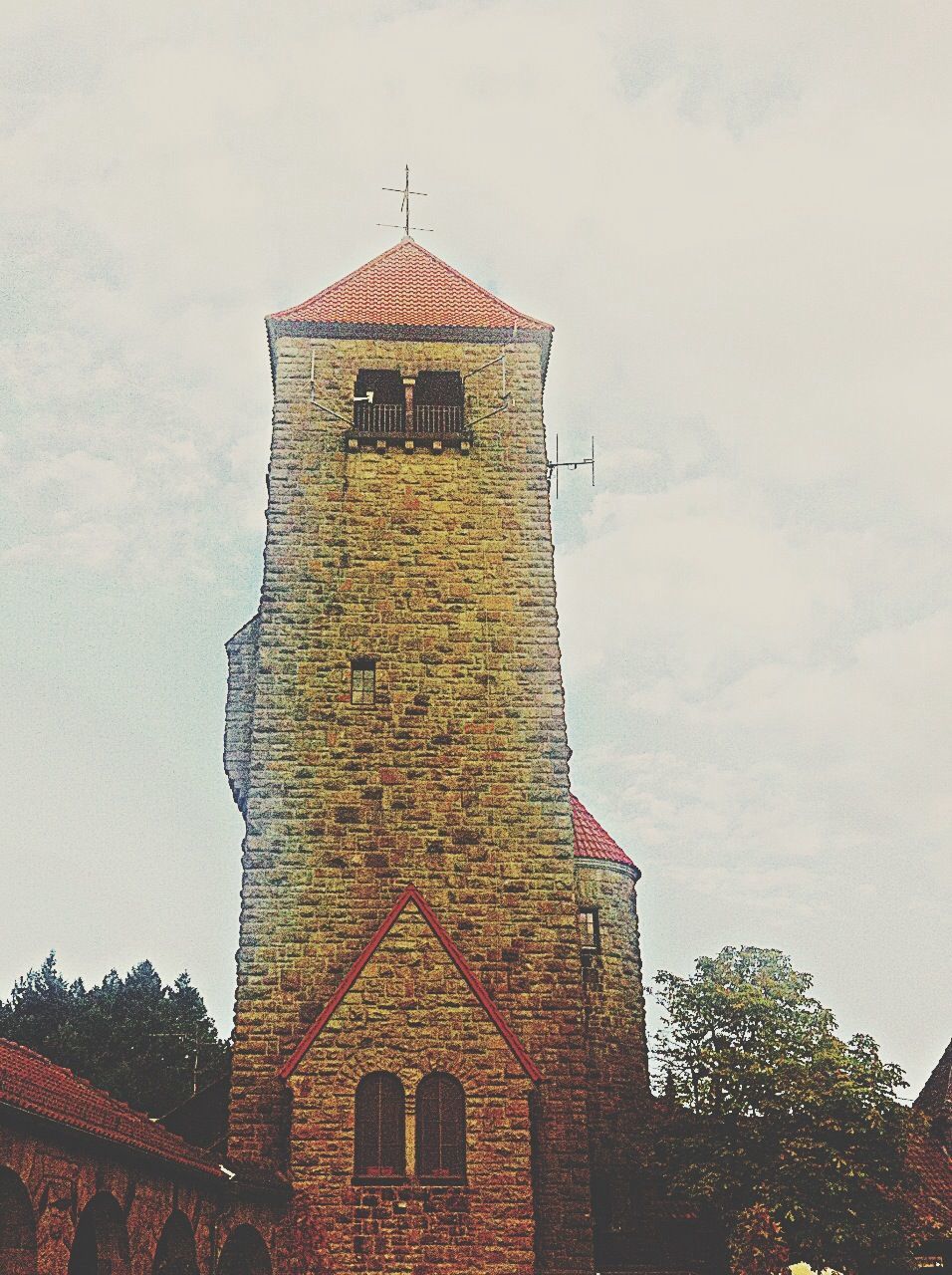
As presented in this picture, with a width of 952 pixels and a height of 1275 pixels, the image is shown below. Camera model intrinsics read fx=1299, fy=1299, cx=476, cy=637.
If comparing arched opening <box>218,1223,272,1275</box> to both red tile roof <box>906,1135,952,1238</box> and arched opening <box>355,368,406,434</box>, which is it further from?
arched opening <box>355,368,406,434</box>

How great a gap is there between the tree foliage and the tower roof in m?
21.7

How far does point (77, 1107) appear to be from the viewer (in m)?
10.8

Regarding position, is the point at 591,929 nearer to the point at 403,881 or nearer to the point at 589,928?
the point at 589,928

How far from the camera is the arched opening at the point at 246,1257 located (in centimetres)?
1470

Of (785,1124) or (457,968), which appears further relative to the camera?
(785,1124)

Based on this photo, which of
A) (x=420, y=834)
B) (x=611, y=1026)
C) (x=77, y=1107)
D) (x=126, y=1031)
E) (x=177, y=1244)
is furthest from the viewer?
(x=126, y=1031)

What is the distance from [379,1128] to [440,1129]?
72 cm

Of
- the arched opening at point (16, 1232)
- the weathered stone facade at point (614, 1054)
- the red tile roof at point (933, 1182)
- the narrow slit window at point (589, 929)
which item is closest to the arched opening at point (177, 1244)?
the arched opening at point (16, 1232)

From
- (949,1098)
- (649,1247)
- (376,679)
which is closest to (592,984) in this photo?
(649,1247)

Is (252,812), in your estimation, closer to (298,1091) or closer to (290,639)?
(290,639)

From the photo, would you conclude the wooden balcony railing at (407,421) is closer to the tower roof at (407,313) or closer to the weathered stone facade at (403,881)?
the weathered stone facade at (403,881)

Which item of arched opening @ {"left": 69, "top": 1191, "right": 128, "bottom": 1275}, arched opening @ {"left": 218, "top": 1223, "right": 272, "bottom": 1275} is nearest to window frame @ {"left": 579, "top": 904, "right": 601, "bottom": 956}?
arched opening @ {"left": 218, "top": 1223, "right": 272, "bottom": 1275}

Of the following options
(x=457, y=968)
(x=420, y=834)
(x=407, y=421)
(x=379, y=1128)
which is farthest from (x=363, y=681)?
(x=379, y=1128)

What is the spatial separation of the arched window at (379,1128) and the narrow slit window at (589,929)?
24.5 ft
